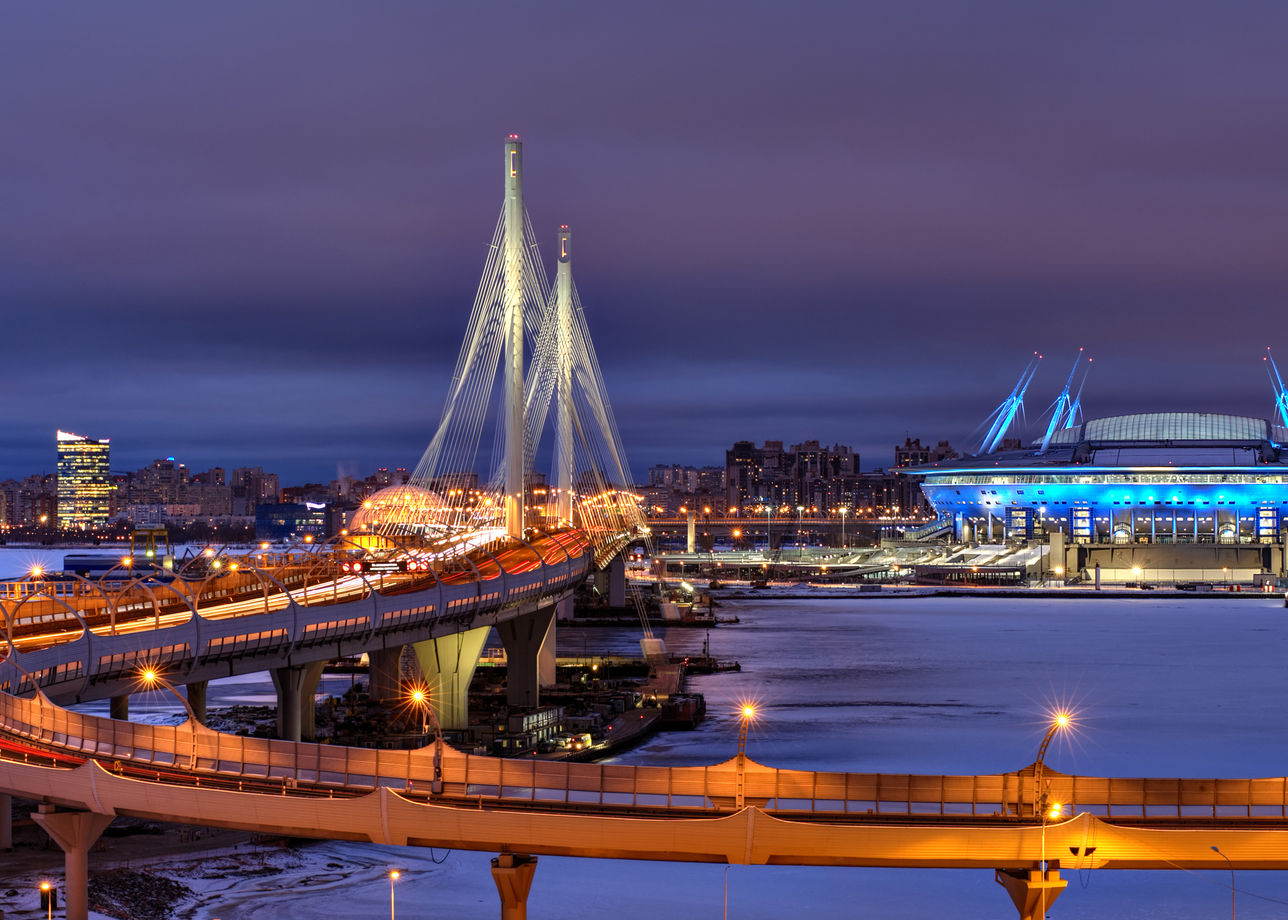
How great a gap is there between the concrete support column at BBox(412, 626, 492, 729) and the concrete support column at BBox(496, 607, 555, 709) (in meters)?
5.01

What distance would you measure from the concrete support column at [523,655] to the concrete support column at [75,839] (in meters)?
26.2

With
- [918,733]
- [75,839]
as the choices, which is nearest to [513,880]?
[75,839]

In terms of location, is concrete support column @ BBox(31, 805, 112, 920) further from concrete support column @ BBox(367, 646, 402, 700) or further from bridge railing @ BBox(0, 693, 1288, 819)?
concrete support column @ BBox(367, 646, 402, 700)

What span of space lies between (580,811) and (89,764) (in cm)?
539

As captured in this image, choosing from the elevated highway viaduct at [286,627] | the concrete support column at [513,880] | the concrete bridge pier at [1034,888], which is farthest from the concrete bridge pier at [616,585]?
the concrete bridge pier at [1034,888]

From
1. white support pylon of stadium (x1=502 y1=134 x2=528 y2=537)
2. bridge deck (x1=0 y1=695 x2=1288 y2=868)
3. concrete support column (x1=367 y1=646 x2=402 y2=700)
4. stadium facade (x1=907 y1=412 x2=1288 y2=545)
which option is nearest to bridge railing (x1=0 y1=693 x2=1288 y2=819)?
bridge deck (x1=0 y1=695 x2=1288 y2=868)

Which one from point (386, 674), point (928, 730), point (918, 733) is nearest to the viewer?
point (918, 733)

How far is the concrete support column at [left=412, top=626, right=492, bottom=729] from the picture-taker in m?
38.0

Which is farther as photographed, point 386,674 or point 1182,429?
point 1182,429

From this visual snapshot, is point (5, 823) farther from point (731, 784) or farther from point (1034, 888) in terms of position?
point (1034, 888)

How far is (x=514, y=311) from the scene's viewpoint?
47.5 meters

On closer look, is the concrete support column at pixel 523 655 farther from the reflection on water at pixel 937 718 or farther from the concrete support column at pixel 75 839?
the concrete support column at pixel 75 839

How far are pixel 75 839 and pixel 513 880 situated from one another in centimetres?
544

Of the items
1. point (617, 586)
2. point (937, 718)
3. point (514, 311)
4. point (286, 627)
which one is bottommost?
point (937, 718)
